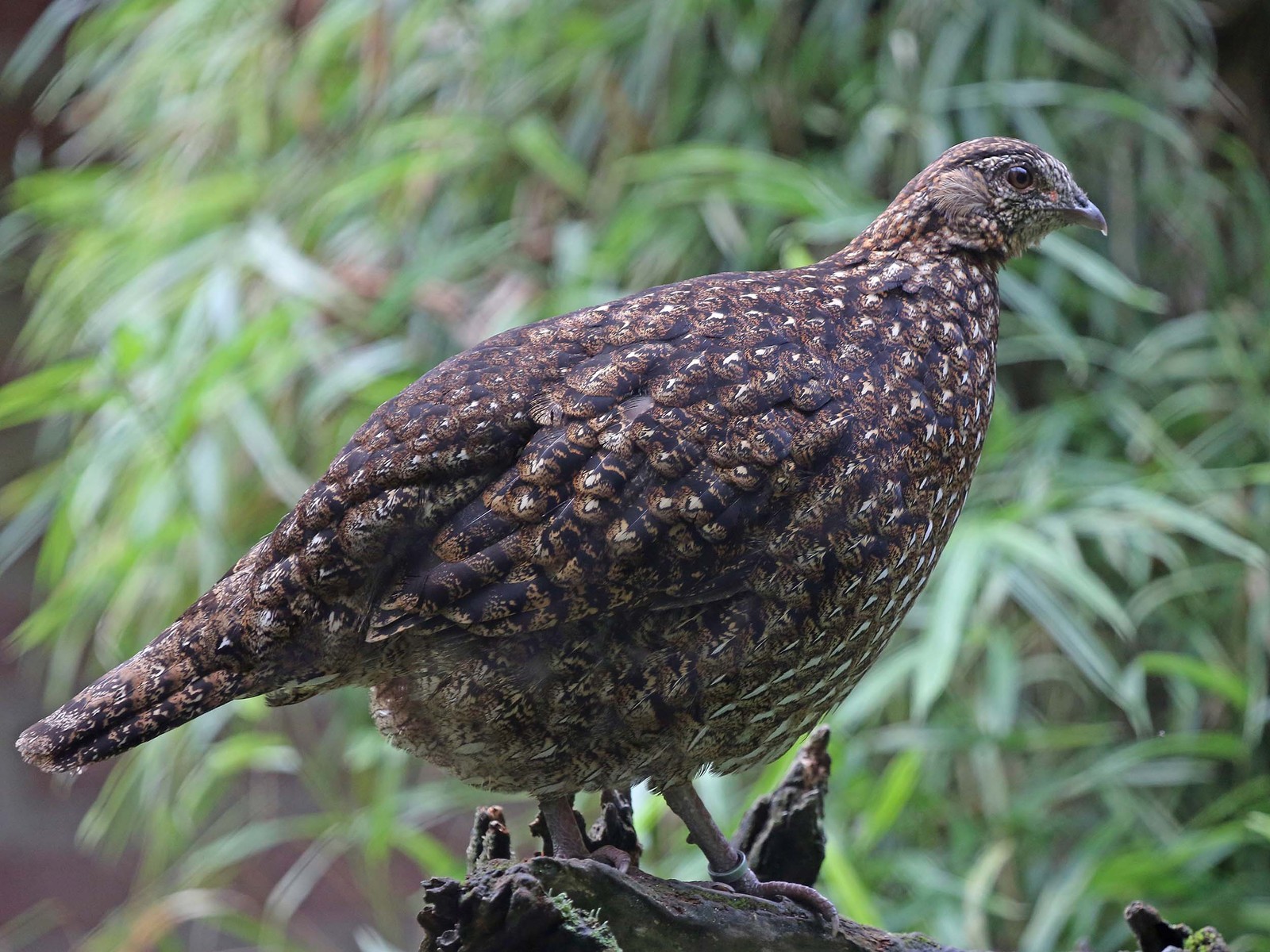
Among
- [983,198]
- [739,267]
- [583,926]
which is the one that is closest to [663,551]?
[583,926]

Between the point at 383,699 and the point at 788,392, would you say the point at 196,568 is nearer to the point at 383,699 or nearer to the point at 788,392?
the point at 383,699

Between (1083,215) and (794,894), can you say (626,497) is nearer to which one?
(794,894)

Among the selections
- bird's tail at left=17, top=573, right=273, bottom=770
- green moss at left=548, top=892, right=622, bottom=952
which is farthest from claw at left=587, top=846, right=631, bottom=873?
bird's tail at left=17, top=573, right=273, bottom=770

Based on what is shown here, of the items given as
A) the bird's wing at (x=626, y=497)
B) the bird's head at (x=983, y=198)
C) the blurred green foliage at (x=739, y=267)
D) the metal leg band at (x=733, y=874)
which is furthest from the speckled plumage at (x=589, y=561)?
the blurred green foliage at (x=739, y=267)

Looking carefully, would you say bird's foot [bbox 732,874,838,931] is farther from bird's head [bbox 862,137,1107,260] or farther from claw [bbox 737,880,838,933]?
bird's head [bbox 862,137,1107,260]

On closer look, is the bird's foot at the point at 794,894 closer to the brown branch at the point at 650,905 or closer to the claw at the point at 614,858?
the brown branch at the point at 650,905
